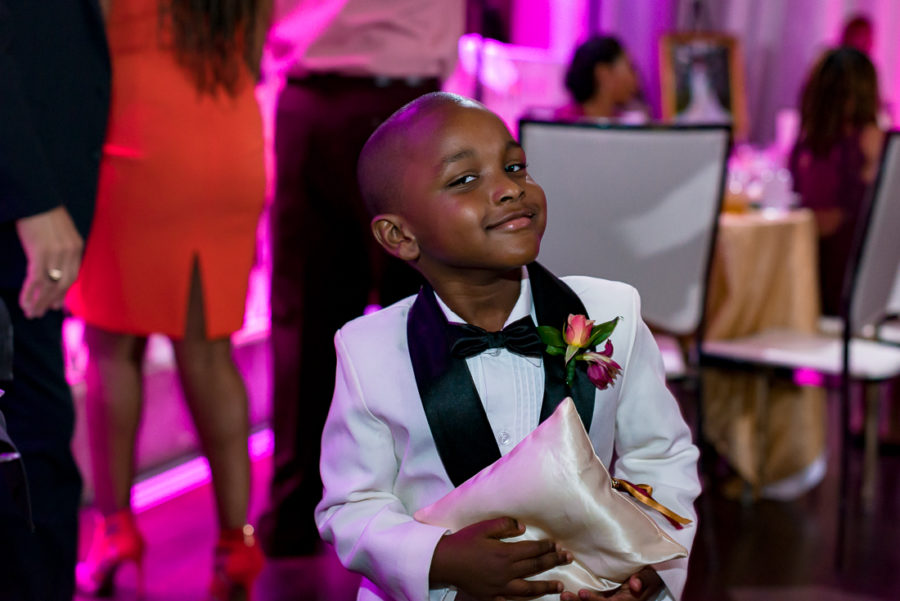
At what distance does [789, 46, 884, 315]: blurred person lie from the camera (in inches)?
124

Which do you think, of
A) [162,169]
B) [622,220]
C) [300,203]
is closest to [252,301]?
[300,203]

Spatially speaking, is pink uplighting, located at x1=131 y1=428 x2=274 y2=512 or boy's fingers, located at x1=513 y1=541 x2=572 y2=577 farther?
pink uplighting, located at x1=131 y1=428 x2=274 y2=512

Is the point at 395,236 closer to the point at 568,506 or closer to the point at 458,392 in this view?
the point at 458,392

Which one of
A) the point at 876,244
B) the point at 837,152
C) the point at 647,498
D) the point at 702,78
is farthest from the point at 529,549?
the point at 702,78

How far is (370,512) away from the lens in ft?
2.87

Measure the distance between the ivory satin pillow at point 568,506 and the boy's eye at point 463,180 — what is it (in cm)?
21

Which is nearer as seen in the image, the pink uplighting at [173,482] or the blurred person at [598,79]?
the pink uplighting at [173,482]

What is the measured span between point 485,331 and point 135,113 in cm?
106

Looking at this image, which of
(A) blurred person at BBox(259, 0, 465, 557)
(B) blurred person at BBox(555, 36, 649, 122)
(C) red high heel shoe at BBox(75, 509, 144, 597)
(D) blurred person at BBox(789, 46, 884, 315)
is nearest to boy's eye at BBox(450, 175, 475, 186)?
(A) blurred person at BBox(259, 0, 465, 557)

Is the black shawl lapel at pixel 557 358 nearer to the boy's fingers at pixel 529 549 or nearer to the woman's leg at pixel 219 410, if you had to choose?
the boy's fingers at pixel 529 549

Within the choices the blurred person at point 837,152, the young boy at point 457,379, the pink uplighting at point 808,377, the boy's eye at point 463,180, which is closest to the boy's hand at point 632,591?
the young boy at point 457,379

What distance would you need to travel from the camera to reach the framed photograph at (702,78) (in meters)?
5.82

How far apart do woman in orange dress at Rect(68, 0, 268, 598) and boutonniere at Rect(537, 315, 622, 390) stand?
1057 mm

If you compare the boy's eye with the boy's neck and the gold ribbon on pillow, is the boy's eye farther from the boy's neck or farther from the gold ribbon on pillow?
the gold ribbon on pillow
